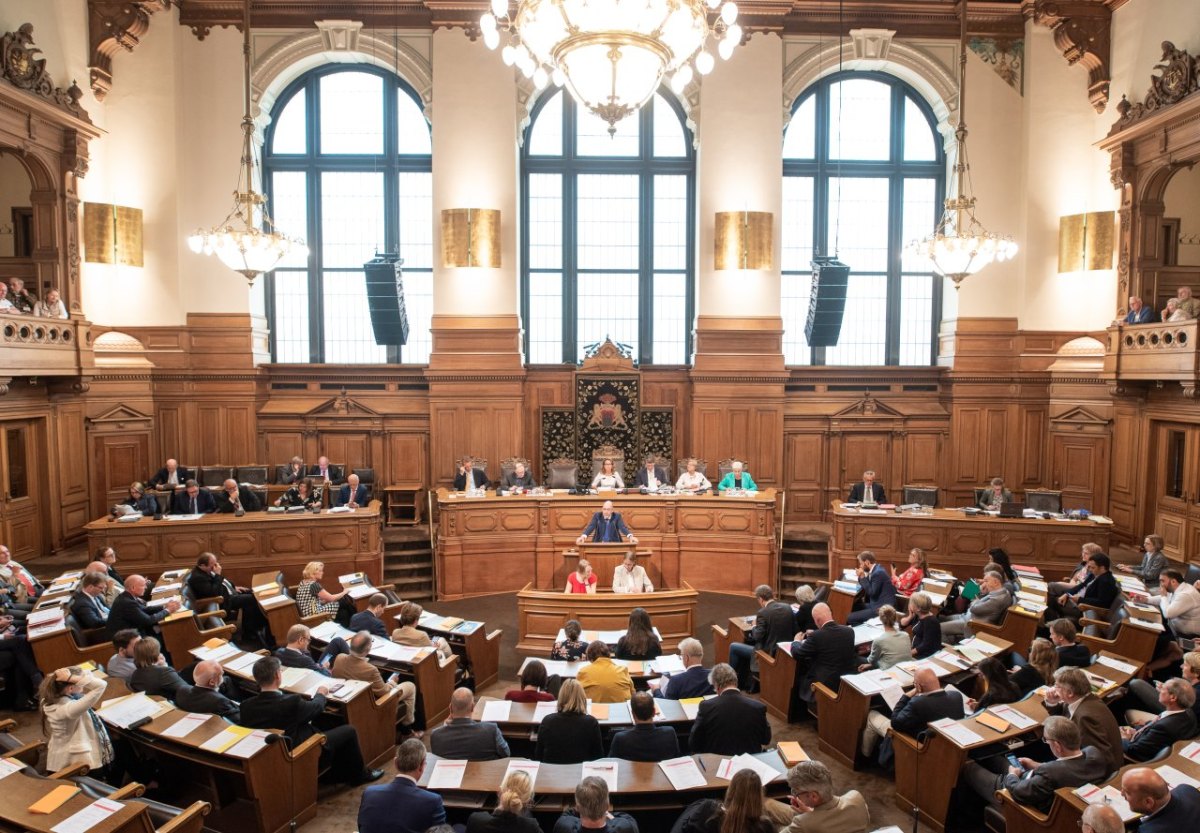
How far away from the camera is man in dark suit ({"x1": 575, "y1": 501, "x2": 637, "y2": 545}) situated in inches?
409

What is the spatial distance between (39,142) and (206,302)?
312 cm

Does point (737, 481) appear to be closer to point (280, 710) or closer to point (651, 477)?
point (651, 477)

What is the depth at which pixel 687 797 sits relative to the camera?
15.7ft

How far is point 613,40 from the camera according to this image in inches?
215

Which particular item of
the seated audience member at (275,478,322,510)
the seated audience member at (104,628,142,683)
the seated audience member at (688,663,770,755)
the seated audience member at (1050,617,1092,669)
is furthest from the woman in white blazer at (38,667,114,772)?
the seated audience member at (1050,617,1092,669)

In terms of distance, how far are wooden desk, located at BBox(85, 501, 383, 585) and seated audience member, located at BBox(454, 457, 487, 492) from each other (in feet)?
4.69

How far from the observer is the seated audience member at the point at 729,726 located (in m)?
5.43

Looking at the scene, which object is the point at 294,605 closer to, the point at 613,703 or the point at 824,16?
the point at 613,703

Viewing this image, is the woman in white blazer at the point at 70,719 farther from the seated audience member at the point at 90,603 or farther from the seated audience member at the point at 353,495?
the seated audience member at the point at 353,495

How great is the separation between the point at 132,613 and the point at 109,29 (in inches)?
386

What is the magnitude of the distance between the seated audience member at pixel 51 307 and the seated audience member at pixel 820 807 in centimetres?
1129

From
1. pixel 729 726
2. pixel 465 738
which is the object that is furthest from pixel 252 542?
pixel 729 726

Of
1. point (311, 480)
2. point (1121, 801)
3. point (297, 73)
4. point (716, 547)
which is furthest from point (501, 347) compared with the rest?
point (1121, 801)

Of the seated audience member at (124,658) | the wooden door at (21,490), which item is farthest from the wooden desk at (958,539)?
the wooden door at (21,490)
